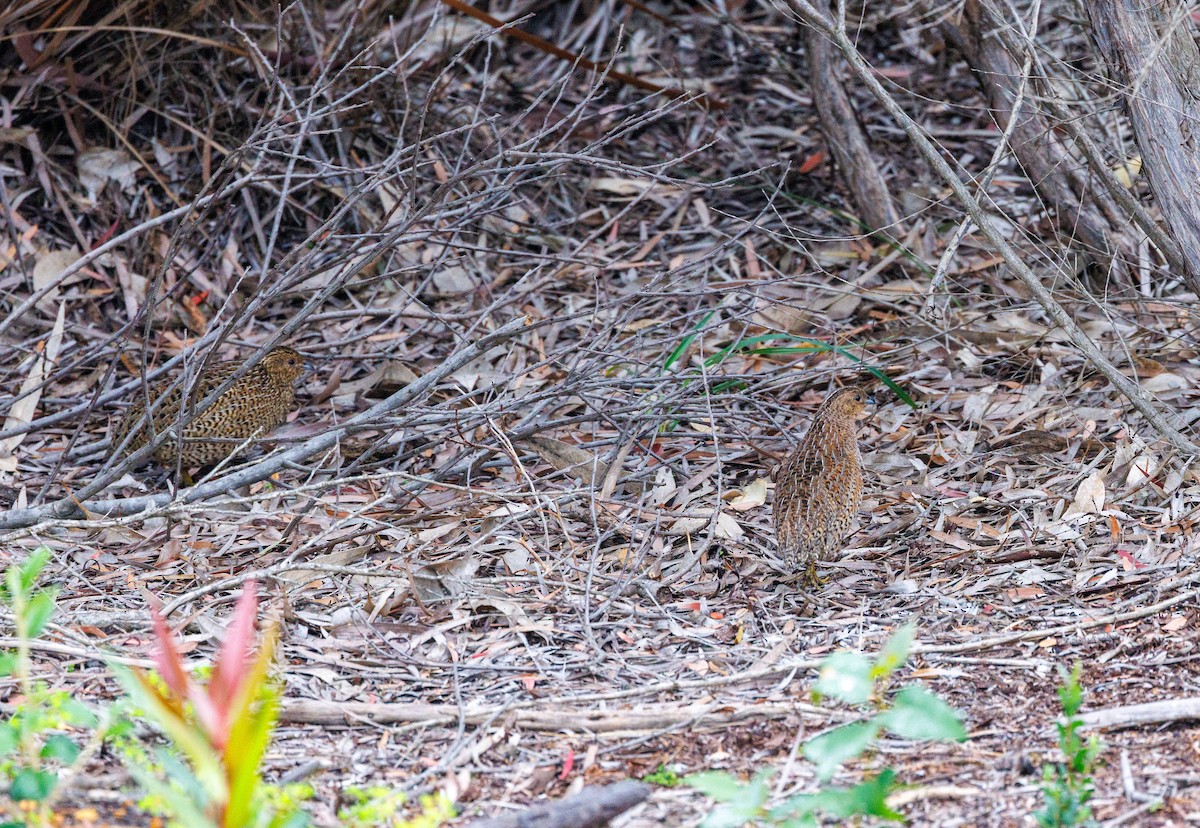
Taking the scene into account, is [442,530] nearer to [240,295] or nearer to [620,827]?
[620,827]

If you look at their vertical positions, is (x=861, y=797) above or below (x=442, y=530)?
above

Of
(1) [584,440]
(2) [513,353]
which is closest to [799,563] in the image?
(1) [584,440]

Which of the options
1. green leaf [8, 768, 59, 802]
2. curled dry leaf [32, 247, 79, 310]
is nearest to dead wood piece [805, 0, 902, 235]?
curled dry leaf [32, 247, 79, 310]

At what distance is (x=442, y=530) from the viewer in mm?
4973

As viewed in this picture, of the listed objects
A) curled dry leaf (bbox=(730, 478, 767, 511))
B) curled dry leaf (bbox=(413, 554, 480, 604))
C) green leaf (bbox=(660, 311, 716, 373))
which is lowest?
curled dry leaf (bbox=(730, 478, 767, 511))

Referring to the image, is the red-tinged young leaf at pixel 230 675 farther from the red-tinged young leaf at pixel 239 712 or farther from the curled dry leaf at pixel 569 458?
the curled dry leaf at pixel 569 458

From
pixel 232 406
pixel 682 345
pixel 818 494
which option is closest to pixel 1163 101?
pixel 818 494

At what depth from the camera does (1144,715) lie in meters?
3.48

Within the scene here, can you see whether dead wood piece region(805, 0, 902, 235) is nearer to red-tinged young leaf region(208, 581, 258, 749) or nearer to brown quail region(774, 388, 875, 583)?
brown quail region(774, 388, 875, 583)

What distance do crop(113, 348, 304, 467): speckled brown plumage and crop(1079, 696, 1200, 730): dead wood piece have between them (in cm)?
380

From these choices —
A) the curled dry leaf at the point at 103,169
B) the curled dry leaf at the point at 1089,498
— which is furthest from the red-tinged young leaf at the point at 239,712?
the curled dry leaf at the point at 103,169

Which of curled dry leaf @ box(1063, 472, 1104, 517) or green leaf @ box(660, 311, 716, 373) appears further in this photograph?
green leaf @ box(660, 311, 716, 373)

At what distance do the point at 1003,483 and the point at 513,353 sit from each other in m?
2.62

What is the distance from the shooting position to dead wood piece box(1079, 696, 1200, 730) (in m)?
3.46
